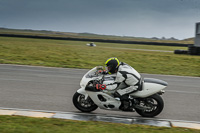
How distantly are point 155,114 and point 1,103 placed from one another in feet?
14.1

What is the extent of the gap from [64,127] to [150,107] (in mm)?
2468

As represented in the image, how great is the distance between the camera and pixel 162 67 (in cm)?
1919

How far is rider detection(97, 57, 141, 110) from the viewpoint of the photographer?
6758mm

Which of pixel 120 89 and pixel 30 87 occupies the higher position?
pixel 120 89

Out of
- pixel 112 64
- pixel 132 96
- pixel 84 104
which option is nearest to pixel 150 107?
pixel 132 96

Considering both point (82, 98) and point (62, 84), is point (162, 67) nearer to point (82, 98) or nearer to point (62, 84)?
point (62, 84)

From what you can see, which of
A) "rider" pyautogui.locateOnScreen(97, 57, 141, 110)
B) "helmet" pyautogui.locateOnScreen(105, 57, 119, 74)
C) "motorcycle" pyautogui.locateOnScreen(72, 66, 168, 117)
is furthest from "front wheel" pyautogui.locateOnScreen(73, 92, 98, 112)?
"helmet" pyautogui.locateOnScreen(105, 57, 119, 74)

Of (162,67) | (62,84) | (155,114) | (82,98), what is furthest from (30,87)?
(162,67)

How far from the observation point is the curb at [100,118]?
636 cm

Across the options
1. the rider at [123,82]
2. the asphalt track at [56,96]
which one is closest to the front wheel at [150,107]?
the asphalt track at [56,96]

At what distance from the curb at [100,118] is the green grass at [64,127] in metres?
0.45

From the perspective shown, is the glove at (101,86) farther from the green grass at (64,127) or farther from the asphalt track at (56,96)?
the green grass at (64,127)

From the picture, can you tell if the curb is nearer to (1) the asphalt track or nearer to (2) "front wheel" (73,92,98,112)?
(2) "front wheel" (73,92,98,112)

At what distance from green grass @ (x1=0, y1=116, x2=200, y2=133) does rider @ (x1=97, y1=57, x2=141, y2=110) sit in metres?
1.01
